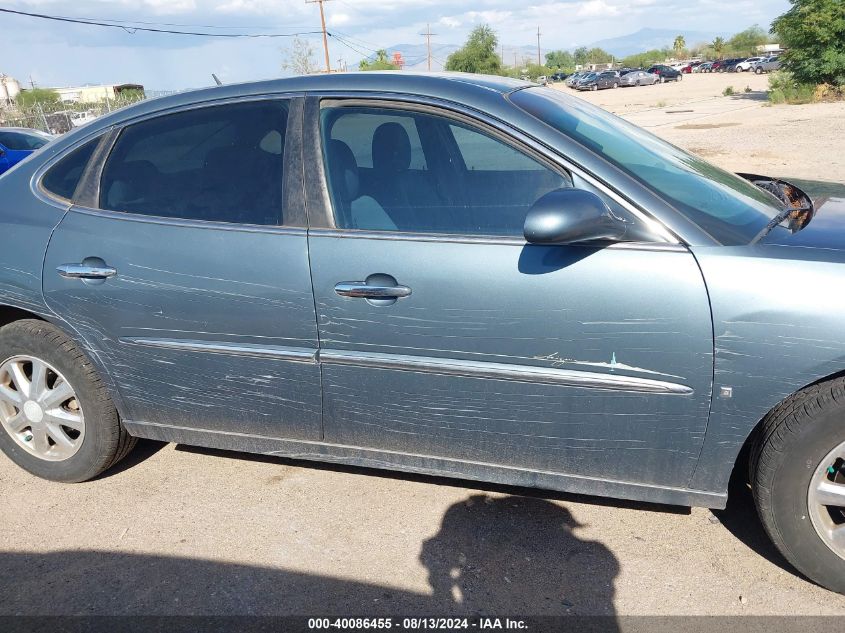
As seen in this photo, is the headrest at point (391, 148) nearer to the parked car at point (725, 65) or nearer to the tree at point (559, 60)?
the parked car at point (725, 65)

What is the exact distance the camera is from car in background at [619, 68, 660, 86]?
6412cm

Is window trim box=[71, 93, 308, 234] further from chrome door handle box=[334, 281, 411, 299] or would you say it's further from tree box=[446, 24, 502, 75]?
tree box=[446, 24, 502, 75]

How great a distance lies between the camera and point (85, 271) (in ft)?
10.3

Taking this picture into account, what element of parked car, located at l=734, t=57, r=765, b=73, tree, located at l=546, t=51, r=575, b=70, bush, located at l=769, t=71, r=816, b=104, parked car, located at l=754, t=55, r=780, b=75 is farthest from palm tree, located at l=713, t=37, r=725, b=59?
bush, located at l=769, t=71, r=816, b=104

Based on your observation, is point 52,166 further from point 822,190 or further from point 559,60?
point 559,60

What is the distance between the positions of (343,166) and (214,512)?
5.28ft

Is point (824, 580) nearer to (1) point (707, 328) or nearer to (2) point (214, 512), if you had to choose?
(1) point (707, 328)

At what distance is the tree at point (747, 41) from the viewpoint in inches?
4259

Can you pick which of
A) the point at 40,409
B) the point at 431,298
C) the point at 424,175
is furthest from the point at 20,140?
the point at 431,298

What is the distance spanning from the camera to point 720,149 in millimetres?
15578

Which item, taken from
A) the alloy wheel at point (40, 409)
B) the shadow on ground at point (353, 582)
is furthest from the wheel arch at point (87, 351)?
the shadow on ground at point (353, 582)

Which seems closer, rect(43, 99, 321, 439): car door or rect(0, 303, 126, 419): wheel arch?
rect(43, 99, 321, 439): car door

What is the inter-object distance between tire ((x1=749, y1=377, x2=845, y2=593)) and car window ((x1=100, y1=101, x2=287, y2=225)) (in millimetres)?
1946

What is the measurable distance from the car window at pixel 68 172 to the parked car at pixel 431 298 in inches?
0.4
